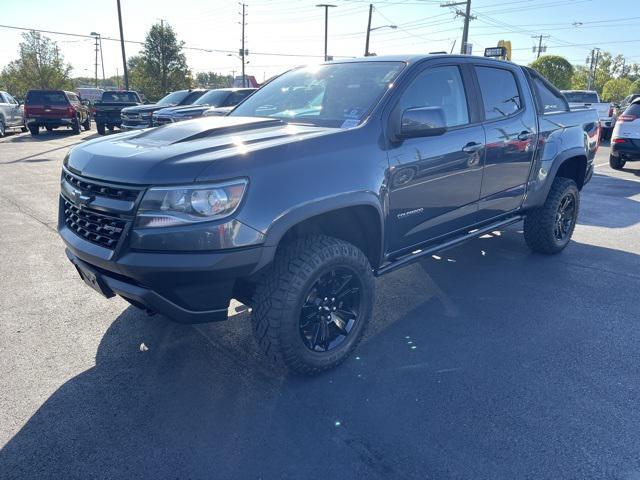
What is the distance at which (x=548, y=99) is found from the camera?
4844 mm

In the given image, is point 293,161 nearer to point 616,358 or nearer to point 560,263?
point 616,358

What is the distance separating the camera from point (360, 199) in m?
2.79

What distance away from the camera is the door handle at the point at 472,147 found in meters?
3.57

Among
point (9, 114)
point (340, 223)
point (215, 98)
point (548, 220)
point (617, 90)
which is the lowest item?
point (548, 220)

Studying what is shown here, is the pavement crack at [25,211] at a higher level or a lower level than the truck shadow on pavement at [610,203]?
lower

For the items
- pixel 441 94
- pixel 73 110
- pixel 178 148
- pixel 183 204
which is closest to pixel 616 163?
pixel 441 94

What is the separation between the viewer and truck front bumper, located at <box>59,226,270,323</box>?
2.32 metres

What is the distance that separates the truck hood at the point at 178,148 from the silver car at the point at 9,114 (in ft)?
64.6

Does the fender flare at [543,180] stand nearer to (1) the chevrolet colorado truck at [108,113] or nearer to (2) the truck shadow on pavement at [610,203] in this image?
(2) the truck shadow on pavement at [610,203]

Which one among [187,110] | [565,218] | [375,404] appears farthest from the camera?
[187,110]

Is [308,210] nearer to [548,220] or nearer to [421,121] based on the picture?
[421,121]

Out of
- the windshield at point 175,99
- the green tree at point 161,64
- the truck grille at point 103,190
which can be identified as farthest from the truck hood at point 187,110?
the green tree at point 161,64

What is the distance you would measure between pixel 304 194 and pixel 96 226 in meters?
1.12

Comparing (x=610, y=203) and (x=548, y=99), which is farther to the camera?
(x=610, y=203)
